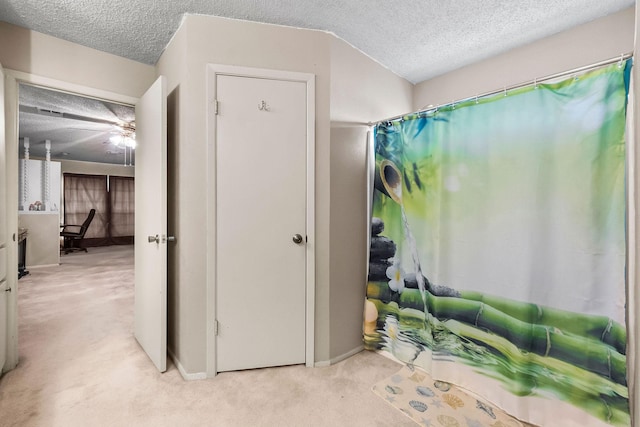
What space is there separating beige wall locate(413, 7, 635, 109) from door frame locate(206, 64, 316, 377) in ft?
4.34

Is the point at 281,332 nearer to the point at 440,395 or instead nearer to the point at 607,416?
the point at 440,395

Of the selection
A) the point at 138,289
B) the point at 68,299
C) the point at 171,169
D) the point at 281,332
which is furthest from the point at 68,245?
the point at 281,332

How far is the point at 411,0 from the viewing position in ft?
5.33

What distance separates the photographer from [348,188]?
211 cm

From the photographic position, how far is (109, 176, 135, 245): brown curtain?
294 inches

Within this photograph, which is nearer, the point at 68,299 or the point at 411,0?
the point at 411,0

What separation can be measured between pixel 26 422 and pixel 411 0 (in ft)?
9.83

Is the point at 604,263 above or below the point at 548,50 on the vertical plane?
below

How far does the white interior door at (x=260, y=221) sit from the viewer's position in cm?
183

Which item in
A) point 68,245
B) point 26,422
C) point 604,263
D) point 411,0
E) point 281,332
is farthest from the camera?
point 68,245

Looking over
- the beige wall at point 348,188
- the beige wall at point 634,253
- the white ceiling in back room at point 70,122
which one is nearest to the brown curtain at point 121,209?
the white ceiling in back room at point 70,122

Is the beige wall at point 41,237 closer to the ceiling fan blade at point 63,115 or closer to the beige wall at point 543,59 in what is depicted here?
the ceiling fan blade at point 63,115

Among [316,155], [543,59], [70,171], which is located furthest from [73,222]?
[543,59]

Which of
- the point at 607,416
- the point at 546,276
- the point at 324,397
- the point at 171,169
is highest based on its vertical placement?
the point at 171,169
